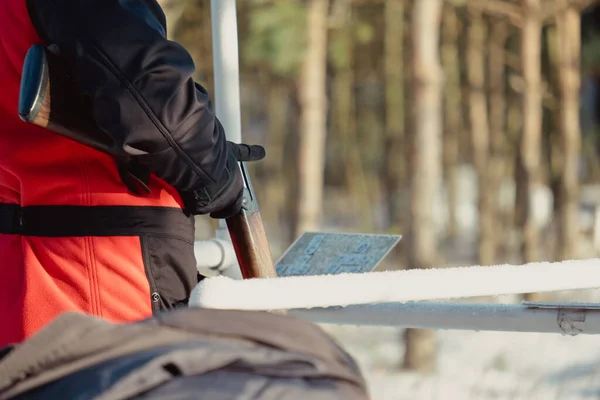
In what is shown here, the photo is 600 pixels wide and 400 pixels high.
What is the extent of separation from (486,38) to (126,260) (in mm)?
16092

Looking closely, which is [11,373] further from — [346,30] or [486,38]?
[486,38]

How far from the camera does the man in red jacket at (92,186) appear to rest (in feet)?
5.62

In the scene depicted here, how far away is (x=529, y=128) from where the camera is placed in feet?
37.4

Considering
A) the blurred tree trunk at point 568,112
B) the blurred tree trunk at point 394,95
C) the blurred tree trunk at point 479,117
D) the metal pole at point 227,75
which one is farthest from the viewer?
the blurred tree trunk at point 394,95

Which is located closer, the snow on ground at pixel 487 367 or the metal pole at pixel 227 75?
the metal pole at pixel 227 75

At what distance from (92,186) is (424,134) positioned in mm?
7155

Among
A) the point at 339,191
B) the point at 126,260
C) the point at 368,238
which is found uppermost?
the point at 126,260

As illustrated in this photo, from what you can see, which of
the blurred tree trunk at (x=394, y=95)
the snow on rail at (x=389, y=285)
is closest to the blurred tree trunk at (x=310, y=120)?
the blurred tree trunk at (x=394, y=95)

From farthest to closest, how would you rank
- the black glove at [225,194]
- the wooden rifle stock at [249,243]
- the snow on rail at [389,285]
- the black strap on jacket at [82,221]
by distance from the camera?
the wooden rifle stock at [249,243]
the black glove at [225,194]
the black strap on jacket at [82,221]
the snow on rail at [389,285]

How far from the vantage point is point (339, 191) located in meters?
27.1

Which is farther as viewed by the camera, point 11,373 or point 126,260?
point 126,260

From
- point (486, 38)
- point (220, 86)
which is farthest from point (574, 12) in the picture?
point (220, 86)

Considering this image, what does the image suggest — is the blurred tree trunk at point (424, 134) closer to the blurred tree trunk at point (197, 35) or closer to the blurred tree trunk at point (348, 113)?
the blurred tree trunk at point (197, 35)

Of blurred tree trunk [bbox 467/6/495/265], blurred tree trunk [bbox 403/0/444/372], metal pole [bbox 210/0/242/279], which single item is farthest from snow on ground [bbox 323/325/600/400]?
metal pole [bbox 210/0/242/279]
